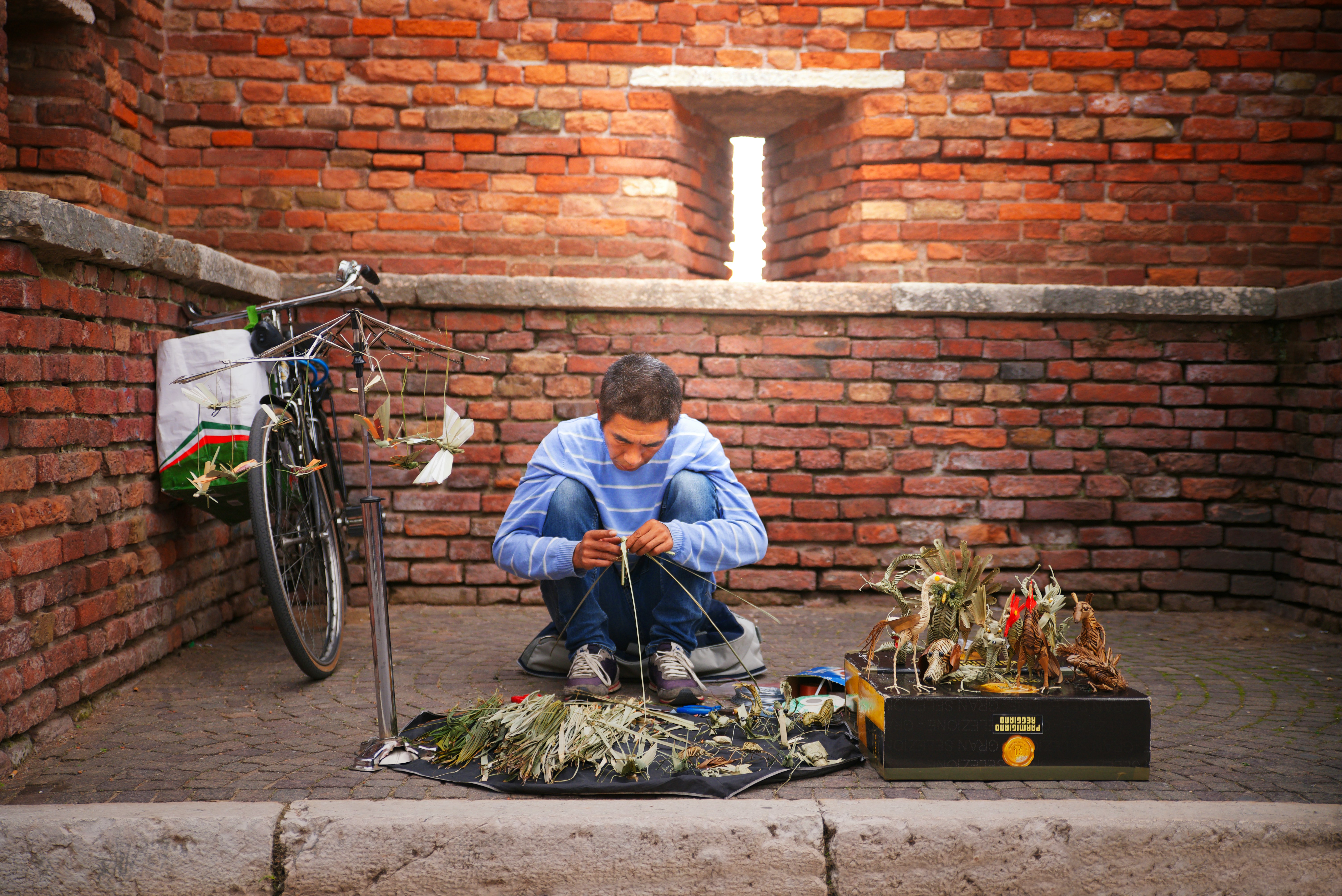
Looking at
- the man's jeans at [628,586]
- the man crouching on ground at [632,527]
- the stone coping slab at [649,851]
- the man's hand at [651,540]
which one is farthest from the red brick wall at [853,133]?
the stone coping slab at [649,851]

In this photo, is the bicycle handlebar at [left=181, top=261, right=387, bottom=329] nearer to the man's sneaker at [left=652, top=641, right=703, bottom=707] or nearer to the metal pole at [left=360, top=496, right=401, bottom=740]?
the metal pole at [left=360, top=496, right=401, bottom=740]

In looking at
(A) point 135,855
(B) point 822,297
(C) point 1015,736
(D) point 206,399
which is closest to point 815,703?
(C) point 1015,736

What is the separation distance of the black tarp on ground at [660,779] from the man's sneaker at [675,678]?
1.13ft

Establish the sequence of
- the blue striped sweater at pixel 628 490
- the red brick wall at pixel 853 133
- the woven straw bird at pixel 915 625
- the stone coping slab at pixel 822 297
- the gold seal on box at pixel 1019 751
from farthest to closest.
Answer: the red brick wall at pixel 853 133
the stone coping slab at pixel 822 297
the blue striped sweater at pixel 628 490
the woven straw bird at pixel 915 625
the gold seal on box at pixel 1019 751

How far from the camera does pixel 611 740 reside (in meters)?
2.79

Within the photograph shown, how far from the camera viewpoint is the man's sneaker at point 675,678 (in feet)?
10.9

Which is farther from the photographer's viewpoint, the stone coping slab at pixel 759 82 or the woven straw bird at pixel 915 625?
the stone coping slab at pixel 759 82

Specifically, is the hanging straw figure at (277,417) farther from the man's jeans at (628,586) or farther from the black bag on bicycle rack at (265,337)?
the man's jeans at (628,586)

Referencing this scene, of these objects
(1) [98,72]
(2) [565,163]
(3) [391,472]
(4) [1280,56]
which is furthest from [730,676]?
(4) [1280,56]

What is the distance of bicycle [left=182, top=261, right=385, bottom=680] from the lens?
352 cm

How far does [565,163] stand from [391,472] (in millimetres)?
1870

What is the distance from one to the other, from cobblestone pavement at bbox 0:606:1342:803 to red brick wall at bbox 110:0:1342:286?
1920mm

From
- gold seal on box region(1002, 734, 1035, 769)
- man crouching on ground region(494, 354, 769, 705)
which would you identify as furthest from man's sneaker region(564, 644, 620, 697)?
gold seal on box region(1002, 734, 1035, 769)


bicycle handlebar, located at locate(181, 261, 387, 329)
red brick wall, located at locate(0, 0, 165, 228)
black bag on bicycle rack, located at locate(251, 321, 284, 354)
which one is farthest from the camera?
red brick wall, located at locate(0, 0, 165, 228)
